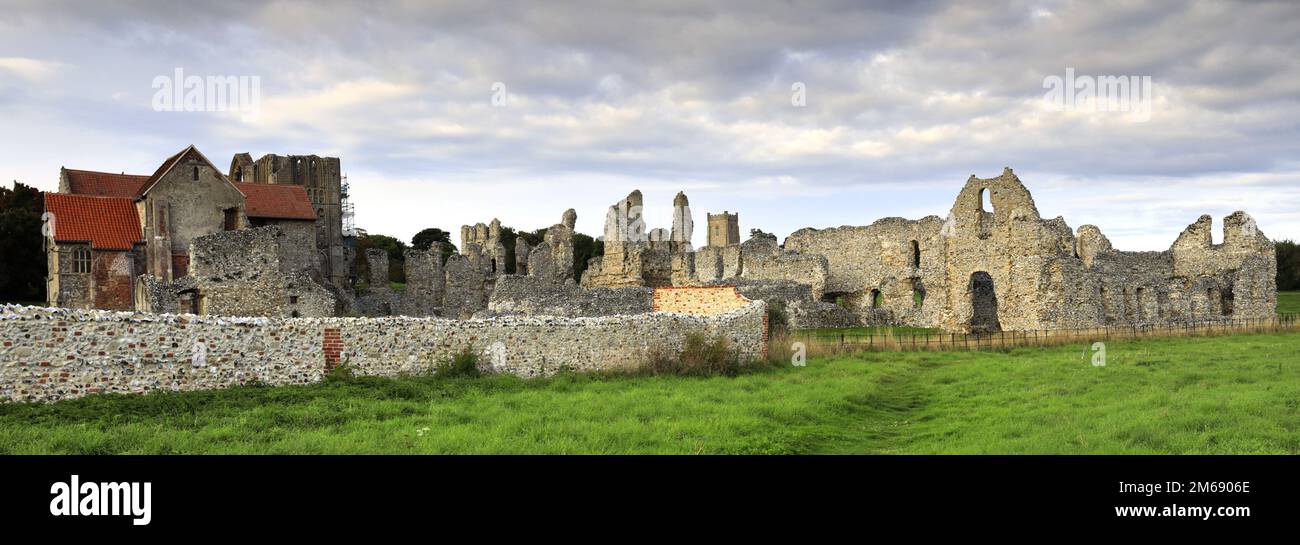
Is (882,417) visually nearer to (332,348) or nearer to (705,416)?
(705,416)

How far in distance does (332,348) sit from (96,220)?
2517 cm

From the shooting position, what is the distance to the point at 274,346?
50.8 ft

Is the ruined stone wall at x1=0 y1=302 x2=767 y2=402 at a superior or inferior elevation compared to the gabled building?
inferior

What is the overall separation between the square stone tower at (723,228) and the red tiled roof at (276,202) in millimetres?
35818

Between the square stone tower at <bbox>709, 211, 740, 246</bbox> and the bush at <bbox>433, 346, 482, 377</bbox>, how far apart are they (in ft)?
180

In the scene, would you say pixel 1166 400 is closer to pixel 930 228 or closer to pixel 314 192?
pixel 930 228

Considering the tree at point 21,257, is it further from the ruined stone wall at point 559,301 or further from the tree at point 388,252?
the ruined stone wall at point 559,301

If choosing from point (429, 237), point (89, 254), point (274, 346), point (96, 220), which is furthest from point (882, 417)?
point (429, 237)

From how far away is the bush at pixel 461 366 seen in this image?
1698 centimetres

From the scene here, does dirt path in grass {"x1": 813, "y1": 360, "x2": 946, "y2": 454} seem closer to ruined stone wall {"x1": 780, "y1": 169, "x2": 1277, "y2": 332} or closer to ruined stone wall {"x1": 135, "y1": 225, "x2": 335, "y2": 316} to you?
ruined stone wall {"x1": 780, "y1": 169, "x2": 1277, "y2": 332}

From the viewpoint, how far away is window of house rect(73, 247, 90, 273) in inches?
1334

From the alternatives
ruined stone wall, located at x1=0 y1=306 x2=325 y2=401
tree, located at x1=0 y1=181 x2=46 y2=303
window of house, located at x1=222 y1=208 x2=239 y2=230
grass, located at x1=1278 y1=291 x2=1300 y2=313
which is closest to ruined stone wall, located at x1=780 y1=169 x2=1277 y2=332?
grass, located at x1=1278 y1=291 x2=1300 y2=313

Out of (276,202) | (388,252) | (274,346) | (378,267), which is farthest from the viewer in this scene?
(388,252)

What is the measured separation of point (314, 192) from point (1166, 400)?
167 feet
